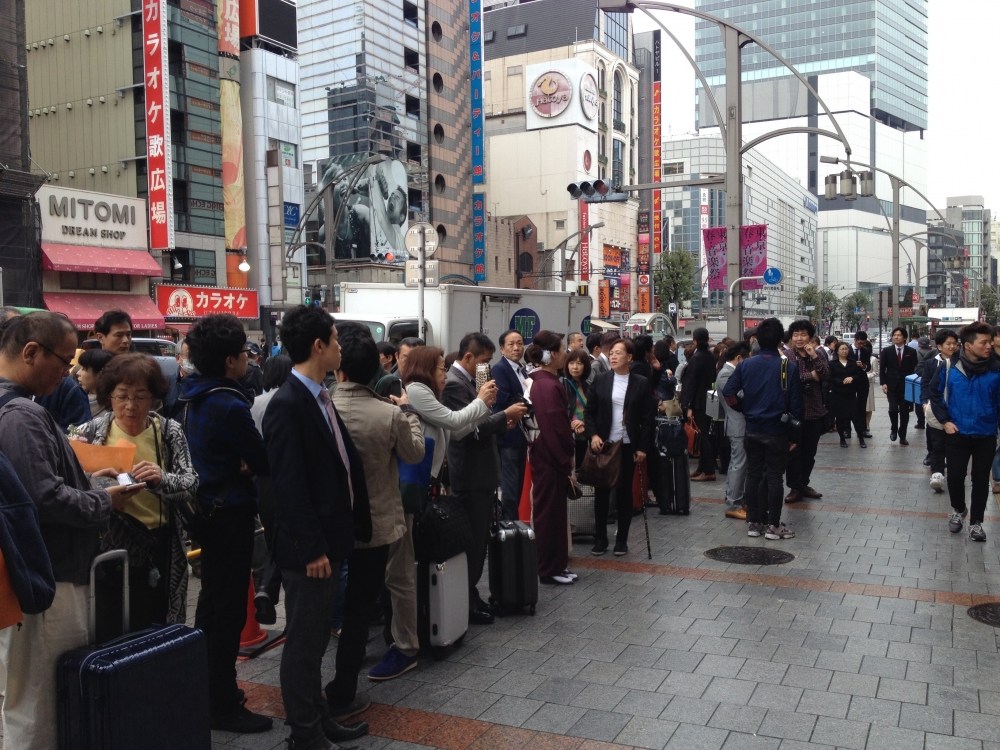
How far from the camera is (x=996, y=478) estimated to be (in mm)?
7582

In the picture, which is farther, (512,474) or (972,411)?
(972,411)

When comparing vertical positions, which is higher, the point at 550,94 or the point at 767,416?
the point at 550,94

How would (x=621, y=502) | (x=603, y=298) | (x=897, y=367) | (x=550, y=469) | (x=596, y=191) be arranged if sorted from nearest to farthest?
(x=550, y=469) → (x=621, y=502) → (x=897, y=367) → (x=596, y=191) → (x=603, y=298)

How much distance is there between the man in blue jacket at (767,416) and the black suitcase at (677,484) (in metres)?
1.04

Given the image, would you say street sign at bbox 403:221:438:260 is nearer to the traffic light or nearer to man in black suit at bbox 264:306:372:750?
the traffic light

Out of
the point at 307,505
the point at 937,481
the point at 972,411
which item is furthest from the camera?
the point at 937,481

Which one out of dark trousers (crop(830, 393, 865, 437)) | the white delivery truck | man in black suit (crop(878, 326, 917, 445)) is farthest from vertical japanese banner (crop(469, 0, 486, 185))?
dark trousers (crop(830, 393, 865, 437))

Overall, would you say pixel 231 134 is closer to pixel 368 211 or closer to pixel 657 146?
pixel 368 211

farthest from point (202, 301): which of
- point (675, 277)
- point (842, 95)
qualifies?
point (842, 95)

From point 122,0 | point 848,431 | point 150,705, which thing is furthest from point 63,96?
point 150,705

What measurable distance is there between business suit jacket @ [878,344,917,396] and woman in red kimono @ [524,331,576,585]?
10837mm

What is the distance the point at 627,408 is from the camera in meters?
7.58

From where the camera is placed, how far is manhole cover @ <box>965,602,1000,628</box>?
5.73 meters

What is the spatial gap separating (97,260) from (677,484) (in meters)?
28.4
